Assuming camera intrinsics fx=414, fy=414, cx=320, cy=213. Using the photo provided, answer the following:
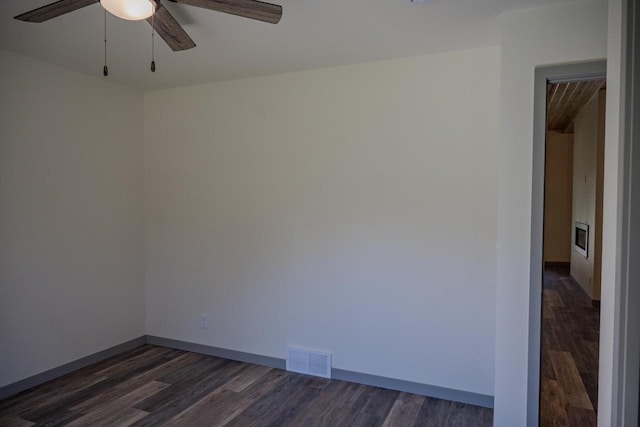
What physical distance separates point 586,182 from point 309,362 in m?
2.63

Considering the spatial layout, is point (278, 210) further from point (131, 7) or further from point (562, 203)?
point (562, 203)

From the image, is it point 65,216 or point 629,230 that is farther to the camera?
point 65,216

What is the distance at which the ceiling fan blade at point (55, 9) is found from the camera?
72.1 inches

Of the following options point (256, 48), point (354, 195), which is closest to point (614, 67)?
point (354, 195)

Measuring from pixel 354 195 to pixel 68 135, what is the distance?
95.3 inches

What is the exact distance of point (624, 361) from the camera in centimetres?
151

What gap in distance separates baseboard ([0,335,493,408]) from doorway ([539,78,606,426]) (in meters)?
0.56

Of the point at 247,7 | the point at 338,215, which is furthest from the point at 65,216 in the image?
the point at 247,7

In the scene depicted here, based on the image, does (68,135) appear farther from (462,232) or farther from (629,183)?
(629,183)

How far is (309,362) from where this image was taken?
136 inches

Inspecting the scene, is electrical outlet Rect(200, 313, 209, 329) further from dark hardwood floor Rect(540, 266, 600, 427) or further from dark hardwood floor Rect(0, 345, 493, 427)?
dark hardwood floor Rect(540, 266, 600, 427)

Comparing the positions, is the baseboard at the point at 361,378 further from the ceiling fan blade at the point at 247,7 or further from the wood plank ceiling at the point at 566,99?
the ceiling fan blade at the point at 247,7

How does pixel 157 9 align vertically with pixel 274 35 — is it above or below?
below

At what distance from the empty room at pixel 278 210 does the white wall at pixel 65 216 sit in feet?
0.05
